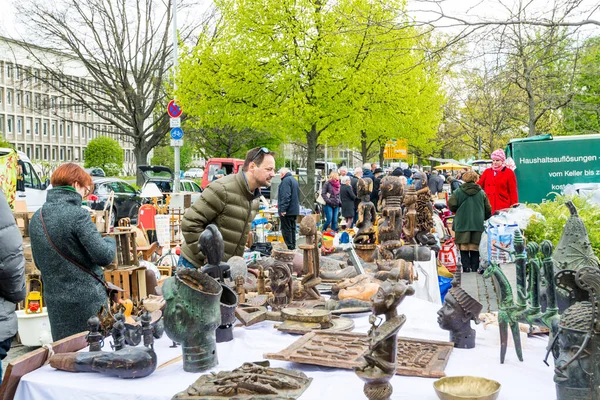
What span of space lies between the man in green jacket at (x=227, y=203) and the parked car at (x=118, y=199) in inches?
391

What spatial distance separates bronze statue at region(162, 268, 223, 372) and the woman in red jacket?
22.9 ft

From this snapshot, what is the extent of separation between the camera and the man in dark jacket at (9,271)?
9.16ft

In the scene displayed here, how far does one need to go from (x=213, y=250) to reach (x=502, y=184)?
6.92m

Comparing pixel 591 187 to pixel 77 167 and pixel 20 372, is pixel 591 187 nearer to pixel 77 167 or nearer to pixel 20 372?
pixel 77 167

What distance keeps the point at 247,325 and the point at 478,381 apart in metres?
1.37

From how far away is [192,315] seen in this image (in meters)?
2.26

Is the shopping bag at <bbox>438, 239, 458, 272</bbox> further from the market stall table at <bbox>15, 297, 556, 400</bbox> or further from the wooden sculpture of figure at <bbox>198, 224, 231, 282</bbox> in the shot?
the wooden sculpture of figure at <bbox>198, 224, 231, 282</bbox>

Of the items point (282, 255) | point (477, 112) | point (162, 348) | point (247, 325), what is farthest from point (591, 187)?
point (477, 112)

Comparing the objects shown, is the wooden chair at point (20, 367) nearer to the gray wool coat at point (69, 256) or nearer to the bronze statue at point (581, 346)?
the gray wool coat at point (69, 256)

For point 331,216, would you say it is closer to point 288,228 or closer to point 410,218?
point 288,228

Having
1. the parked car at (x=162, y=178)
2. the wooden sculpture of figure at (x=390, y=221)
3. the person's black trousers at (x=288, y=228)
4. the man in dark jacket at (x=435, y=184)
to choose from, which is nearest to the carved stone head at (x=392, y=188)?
the wooden sculpture of figure at (x=390, y=221)

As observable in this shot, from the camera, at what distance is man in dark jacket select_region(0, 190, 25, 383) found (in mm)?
2793

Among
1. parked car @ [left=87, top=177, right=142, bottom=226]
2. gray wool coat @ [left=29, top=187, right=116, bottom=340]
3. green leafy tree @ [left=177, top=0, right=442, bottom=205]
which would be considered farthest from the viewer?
green leafy tree @ [left=177, top=0, right=442, bottom=205]

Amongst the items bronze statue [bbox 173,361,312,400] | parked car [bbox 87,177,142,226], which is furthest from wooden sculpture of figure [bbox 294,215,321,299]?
parked car [bbox 87,177,142,226]
